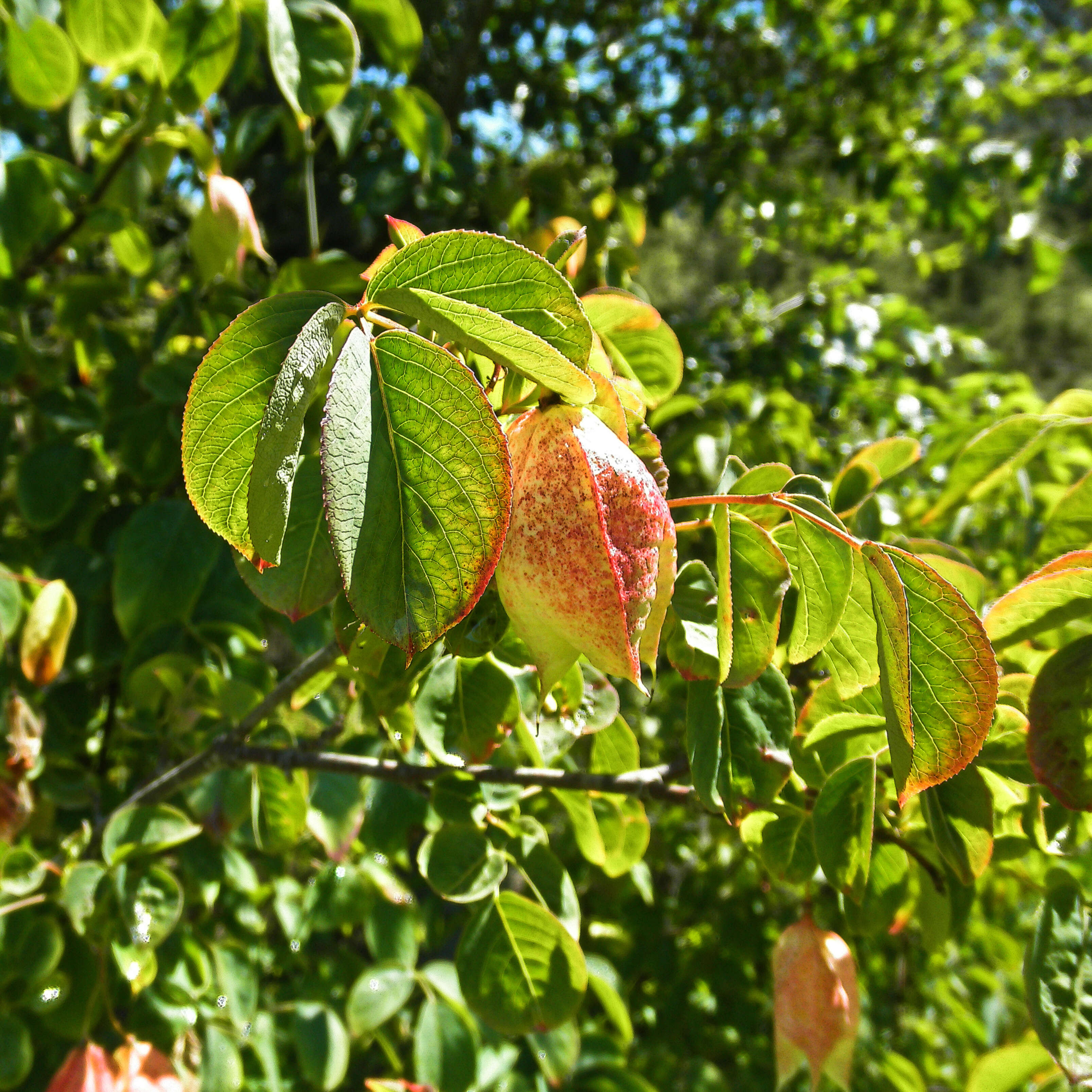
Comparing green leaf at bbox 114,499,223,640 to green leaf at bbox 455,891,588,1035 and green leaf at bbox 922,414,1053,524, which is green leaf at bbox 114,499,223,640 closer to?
green leaf at bbox 455,891,588,1035

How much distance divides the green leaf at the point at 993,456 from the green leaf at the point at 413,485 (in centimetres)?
53

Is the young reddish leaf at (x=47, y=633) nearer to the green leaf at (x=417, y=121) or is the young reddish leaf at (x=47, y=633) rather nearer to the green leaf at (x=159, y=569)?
the green leaf at (x=159, y=569)

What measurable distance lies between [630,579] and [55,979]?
0.84 m

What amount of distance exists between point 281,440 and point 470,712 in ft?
1.08

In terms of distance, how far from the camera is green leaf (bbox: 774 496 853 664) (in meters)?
0.45

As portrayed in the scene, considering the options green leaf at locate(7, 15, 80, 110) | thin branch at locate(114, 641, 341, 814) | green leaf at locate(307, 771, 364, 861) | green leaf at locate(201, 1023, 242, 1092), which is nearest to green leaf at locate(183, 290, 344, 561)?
thin branch at locate(114, 641, 341, 814)

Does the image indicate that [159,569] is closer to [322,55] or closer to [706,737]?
[322,55]

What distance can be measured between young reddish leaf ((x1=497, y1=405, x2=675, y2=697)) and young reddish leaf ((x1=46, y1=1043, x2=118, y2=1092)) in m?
0.68

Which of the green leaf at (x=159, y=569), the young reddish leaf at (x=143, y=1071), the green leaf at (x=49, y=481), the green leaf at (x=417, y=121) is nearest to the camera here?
the young reddish leaf at (x=143, y=1071)

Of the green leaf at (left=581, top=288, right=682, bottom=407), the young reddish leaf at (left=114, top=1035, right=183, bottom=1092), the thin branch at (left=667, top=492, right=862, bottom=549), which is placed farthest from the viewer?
the young reddish leaf at (left=114, top=1035, right=183, bottom=1092)

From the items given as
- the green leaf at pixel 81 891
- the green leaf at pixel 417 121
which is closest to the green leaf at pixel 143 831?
the green leaf at pixel 81 891

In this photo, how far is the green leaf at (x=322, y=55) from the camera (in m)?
0.86

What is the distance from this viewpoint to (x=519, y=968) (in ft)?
2.02

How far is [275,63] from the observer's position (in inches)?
32.3
